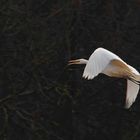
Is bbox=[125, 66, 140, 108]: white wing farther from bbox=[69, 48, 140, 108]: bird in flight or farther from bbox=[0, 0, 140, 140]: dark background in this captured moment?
bbox=[0, 0, 140, 140]: dark background

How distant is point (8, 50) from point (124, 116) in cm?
182

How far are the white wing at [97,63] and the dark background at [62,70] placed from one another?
2.61m

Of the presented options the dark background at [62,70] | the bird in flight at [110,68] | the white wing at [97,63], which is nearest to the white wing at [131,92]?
the bird in flight at [110,68]

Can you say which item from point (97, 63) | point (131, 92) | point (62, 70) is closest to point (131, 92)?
point (131, 92)

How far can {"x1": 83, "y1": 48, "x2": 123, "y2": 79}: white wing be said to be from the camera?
816cm

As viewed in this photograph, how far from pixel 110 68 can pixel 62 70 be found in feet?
9.54

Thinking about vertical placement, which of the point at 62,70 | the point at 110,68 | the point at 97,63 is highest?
the point at 97,63

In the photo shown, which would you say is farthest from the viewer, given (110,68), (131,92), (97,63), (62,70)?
(62,70)

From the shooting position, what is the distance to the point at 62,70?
11.9 m

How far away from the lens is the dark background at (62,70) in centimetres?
1127

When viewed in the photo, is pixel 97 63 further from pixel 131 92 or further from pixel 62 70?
pixel 62 70

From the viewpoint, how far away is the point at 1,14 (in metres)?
11.0

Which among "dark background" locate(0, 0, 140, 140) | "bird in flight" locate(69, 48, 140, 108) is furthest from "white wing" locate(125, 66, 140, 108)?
"dark background" locate(0, 0, 140, 140)

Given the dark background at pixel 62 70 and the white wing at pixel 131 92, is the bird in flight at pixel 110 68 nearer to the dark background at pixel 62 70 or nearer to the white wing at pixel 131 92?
the white wing at pixel 131 92
